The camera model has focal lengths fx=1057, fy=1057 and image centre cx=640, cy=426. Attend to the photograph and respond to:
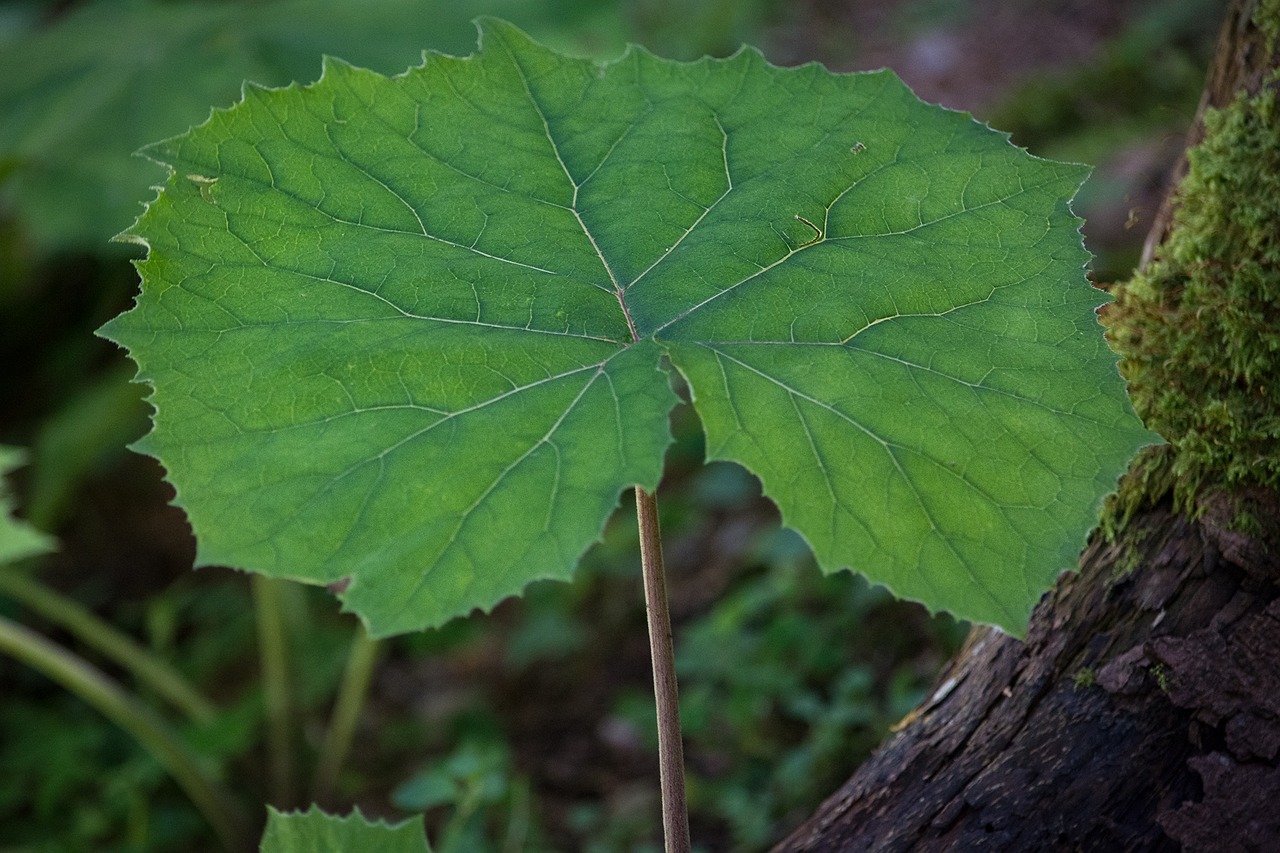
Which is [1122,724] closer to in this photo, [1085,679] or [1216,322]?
[1085,679]

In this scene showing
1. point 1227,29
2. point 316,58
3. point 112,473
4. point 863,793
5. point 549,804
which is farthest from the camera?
point 112,473

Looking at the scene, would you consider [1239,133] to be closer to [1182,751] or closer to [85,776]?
[1182,751]

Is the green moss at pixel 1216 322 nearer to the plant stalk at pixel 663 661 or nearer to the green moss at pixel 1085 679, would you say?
the green moss at pixel 1085 679

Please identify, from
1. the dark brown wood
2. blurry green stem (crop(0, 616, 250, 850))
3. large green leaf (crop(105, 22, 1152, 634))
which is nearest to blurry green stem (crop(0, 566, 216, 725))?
blurry green stem (crop(0, 616, 250, 850))

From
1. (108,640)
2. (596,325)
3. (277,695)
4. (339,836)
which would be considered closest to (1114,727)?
(596,325)

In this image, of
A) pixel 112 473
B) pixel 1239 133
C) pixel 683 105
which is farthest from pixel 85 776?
pixel 1239 133
